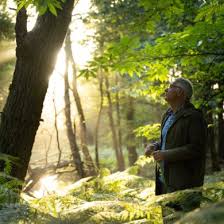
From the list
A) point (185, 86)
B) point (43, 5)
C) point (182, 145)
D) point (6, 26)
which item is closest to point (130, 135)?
point (6, 26)

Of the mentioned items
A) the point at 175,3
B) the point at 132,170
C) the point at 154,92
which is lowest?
the point at 132,170

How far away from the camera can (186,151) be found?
11.6ft

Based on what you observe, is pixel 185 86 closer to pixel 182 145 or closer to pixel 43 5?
pixel 182 145

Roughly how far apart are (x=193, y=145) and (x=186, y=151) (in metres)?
0.09

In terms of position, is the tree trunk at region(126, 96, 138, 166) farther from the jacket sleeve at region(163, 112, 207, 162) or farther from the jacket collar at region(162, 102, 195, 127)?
the jacket sleeve at region(163, 112, 207, 162)

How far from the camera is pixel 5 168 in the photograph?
4.15 m

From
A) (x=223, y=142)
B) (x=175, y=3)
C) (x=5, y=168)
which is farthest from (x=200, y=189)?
(x=223, y=142)

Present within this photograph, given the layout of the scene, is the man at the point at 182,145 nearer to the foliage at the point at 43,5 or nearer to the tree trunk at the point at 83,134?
the foliage at the point at 43,5

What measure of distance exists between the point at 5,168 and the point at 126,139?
58.8 feet

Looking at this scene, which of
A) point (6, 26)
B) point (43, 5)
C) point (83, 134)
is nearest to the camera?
point (43, 5)

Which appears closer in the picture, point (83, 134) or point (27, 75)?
point (27, 75)

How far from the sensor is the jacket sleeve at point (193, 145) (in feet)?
11.6

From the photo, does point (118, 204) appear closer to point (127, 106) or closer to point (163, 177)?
point (163, 177)

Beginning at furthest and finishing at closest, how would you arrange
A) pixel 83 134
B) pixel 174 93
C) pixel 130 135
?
pixel 130 135 < pixel 83 134 < pixel 174 93
